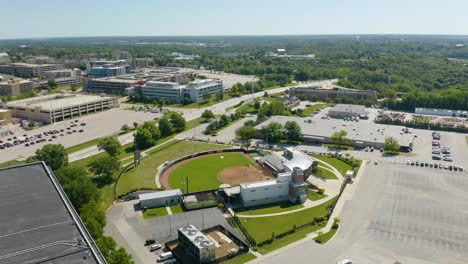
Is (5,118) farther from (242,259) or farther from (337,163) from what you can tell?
(242,259)

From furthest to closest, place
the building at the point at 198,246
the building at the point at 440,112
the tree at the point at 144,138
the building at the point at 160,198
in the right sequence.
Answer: the building at the point at 440,112, the tree at the point at 144,138, the building at the point at 160,198, the building at the point at 198,246

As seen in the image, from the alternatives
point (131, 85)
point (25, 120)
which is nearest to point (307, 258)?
point (25, 120)

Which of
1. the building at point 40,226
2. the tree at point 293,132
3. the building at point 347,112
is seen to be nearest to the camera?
the building at point 40,226

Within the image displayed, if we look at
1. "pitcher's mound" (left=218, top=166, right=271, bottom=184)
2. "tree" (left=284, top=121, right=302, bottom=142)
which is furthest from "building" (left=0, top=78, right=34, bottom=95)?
"pitcher's mound" (left=218, top=166, right=271, bottom=184)

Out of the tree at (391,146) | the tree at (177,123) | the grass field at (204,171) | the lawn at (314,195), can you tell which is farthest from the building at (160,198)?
the tree at (391,146)

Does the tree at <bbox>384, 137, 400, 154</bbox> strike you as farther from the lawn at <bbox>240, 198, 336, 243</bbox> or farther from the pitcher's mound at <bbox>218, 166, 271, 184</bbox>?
the lawn at <bbox>240, 198, 336, 243</bbox>

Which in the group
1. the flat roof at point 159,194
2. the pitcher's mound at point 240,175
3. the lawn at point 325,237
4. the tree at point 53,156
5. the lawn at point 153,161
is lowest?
the lawn at point 325,237

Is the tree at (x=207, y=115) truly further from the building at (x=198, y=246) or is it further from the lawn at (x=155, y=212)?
the building at (x=198, y=246)
